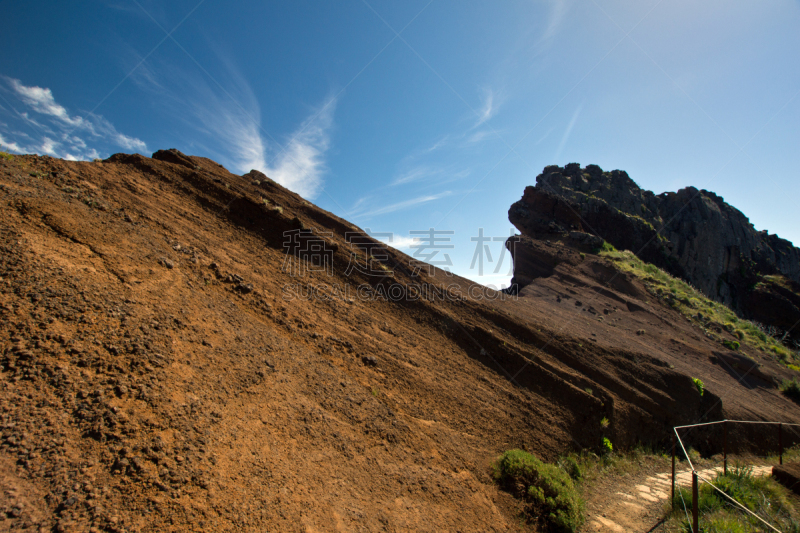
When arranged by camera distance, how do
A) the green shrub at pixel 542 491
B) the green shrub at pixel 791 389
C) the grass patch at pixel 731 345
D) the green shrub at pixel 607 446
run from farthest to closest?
the grass patch at pixel 731 345 → the green shrub at pixel 791 389 → the green shrub at pixel 607 446 → the green shrub at pixel 542 491

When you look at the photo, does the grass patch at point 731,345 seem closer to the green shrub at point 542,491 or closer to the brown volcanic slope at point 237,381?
the brown volcanic slope at point 237,381

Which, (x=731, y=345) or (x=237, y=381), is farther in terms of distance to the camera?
(x=731, y=345)

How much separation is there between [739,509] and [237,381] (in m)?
9.35

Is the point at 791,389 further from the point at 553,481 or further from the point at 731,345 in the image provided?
the point at 553,481

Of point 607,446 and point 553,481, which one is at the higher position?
point 553,481

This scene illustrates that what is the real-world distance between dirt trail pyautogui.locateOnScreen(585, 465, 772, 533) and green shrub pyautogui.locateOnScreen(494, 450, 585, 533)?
613 millimetres

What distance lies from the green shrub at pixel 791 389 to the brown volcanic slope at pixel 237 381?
8216 millimetres

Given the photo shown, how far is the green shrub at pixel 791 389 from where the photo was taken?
666 inches

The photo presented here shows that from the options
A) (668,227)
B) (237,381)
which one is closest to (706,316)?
(668,227)

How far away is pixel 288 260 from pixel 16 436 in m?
7.28

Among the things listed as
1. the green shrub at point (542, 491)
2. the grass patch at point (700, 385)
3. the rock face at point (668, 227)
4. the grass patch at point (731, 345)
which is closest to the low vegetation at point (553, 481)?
the green shrub at point (542, 491)

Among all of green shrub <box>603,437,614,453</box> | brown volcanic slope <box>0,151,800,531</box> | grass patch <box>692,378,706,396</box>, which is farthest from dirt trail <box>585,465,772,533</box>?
grass patch <box>692,378,706,396</box>

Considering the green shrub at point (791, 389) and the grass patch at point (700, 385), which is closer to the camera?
the grass patch at point (700, 385)

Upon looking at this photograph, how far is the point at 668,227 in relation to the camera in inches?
1532
